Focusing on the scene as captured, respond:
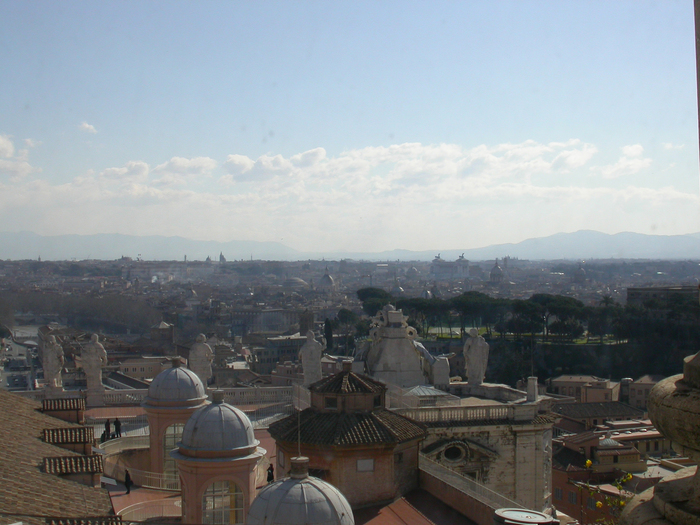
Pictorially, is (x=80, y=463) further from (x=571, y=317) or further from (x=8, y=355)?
(x=8, y=355)

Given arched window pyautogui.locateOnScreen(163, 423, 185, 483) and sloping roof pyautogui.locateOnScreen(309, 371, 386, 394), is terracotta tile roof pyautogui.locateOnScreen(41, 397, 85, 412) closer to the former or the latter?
arched window pyautogui.locateOnScreen(163, 423, 185, 483)

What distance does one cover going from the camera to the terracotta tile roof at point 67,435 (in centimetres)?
1036

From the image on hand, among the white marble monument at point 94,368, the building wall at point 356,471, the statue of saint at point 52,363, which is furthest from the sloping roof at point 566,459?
the building wall at point 356,471

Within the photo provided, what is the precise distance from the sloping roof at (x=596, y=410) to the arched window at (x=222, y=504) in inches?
1255

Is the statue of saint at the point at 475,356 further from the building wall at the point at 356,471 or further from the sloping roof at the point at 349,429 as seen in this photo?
the building wall at the point at 356,471

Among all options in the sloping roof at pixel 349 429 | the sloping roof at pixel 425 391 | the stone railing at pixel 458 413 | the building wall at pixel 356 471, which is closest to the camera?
the building wall at pixel 356 471

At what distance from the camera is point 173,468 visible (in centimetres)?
1087

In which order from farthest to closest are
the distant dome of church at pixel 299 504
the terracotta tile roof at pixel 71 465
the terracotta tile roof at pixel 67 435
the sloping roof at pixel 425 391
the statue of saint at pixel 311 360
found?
the statue of saint at pixel 311 360
the sloping roof at pixel 425 391
the terracotta tile roof at pixel 67 435
the terracotta tile roof at pixel 71 465
the distant dome of church at pixel 299 504


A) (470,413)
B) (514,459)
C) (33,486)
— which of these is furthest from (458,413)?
(33,486)

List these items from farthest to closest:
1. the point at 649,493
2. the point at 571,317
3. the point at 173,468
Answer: the point at 571,317 < the point at 173,468 < the point at 649,493

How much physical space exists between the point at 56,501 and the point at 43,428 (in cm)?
369

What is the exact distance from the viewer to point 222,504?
801cm

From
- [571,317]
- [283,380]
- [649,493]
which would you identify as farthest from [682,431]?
[571,317]

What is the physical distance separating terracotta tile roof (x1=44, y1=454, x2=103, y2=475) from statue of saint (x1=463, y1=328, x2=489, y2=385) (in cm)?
760
